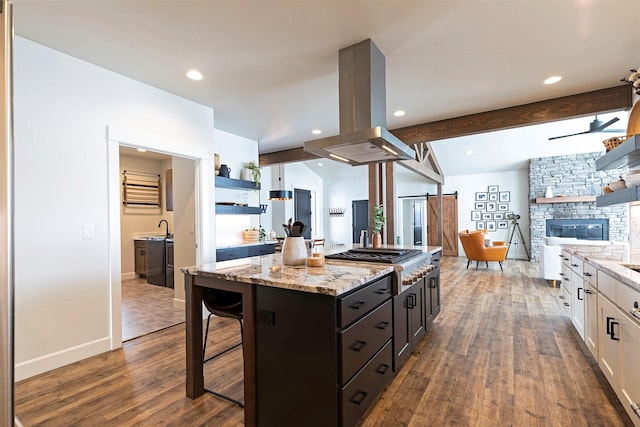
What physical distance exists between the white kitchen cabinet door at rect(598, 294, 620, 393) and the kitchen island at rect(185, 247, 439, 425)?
1375 mm

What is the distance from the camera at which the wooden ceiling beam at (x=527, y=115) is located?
10.8 feet

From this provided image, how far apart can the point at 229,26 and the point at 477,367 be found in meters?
3.21

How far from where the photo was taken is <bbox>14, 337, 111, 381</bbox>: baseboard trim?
226 centimetres

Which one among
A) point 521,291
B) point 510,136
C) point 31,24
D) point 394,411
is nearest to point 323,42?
point 31,24

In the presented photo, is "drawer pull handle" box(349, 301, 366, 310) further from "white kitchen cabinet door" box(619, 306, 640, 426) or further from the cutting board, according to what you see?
the cutting board

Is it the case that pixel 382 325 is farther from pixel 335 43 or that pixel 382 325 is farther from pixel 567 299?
pixel 567 299

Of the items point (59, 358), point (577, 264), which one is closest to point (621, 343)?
point (577, 264)

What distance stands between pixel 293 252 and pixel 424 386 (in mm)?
1335

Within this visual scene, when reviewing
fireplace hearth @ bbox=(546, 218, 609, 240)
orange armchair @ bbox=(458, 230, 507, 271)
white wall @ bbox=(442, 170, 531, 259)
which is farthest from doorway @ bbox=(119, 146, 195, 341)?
fireplace hearth @ bbox=(546, 218, 609, 240)

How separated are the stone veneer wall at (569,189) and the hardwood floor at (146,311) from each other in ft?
28.7

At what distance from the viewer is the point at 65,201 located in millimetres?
2521

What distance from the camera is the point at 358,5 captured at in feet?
6.50

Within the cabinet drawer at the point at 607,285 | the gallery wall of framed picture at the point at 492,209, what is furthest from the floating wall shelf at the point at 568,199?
the cabinet drawer at the point at 607,285

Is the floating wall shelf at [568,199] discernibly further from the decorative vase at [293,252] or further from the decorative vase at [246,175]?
the decorative vase at [293,252]
